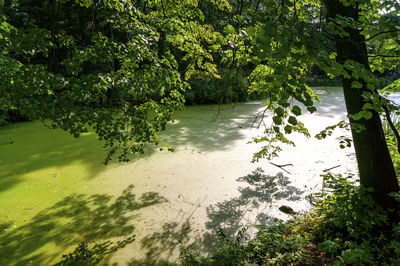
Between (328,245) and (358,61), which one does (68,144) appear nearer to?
(328,245)

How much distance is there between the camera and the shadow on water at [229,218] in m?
1.90

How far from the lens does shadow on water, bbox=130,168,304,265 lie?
6.23 ft

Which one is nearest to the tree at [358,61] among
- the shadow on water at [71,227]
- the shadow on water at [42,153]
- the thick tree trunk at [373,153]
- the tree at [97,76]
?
the thick tree trunk at [373,153]

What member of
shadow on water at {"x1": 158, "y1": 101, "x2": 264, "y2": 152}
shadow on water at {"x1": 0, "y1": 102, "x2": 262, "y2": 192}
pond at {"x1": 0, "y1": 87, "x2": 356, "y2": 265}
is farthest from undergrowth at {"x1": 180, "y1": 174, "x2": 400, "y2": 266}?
shadow on water at {"x1": 158, "y1": 101, "x2": 264, "y2": 152}

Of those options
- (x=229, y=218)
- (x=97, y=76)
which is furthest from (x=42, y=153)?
(x=229, y=218)

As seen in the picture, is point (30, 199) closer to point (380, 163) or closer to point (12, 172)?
point (12, 172)

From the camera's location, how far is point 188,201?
2508 mm

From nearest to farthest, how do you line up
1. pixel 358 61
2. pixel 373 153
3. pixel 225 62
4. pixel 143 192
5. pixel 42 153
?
pixel 358 61 → pixel 373 153 → pixel 225 62 → pixel 143 192 → pixel 42 153

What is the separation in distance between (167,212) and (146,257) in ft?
1.88

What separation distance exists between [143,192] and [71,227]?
0.77m

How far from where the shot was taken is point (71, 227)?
2092 mm

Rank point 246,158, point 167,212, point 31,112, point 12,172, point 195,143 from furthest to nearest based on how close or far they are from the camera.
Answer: point 195,143, point 246,158, point 12,172, point 167,212, point 31,112

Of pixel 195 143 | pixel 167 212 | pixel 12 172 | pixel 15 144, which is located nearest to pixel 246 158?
pixel 195 143

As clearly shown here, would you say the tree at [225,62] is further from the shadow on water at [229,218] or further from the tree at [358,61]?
the shadow on water at [229,218]
